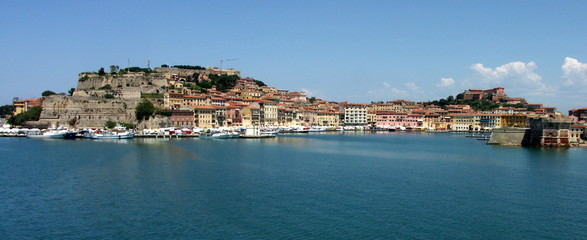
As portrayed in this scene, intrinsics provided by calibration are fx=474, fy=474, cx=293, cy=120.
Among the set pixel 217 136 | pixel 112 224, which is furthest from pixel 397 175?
pixel 217 136

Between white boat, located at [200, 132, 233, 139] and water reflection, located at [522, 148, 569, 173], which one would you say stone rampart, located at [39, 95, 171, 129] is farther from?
water reflection, located at [522, 148, 569, 173]

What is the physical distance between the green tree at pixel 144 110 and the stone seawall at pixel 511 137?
31.9 meters

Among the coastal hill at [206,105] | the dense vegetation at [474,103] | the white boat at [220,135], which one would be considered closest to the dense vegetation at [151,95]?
the coastal hill at [206,105]

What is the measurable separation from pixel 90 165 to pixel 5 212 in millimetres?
8377

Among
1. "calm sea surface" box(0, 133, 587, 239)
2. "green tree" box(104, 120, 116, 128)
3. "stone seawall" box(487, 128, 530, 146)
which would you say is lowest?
"calm sea surface" box(0, 133, 587, 239)

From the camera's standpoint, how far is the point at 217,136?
140 feet

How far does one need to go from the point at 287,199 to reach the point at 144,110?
121 feet

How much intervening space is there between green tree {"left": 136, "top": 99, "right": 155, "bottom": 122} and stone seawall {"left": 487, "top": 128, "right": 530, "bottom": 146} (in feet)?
105

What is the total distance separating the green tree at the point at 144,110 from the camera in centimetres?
4747

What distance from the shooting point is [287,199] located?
1380 cm

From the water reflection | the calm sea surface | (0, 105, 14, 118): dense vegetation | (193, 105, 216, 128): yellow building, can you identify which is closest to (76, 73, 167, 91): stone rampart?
(193, 105, 216, 128): yellow building

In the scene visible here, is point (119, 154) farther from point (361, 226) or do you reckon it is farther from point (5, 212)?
point (361, 226)

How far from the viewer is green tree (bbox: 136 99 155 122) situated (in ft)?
156

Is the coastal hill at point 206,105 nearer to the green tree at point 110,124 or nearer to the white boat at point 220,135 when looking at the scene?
the green tree at point 110,124
